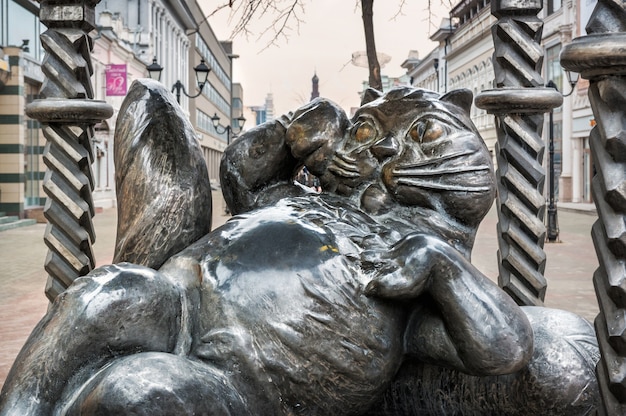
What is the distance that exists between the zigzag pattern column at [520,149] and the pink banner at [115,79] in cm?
2395

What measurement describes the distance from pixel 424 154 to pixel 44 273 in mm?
9575

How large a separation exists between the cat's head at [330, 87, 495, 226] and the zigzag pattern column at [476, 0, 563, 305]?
2.10 m

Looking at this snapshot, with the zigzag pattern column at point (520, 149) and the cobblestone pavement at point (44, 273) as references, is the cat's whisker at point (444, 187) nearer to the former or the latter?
the zigzag pattern column at point (520, 149)

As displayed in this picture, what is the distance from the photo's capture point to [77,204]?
397 centimetres

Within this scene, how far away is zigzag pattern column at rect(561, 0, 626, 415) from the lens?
1798mm

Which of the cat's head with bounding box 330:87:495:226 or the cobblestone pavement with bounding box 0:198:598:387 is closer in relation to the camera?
the cat's head with bounding box 330:87:495:226

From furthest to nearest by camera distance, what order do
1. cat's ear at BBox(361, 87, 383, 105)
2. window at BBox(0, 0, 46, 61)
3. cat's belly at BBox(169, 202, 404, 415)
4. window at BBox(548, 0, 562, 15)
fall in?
window at BBox(548, 0, 562, 15)
window at BBox(0, 0, 46, 61)
cat's ear at BBox(361, 87, 383, 105)
cat's belly at BBox(169, 202, 404, 415)

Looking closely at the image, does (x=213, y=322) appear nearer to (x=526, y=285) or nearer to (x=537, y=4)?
(x=526, y=285)

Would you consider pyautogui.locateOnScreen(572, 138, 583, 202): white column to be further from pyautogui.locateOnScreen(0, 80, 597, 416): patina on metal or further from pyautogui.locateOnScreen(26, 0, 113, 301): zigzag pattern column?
pyautogui.locateOnScreen(0, 80, 597, 416): patina on metal

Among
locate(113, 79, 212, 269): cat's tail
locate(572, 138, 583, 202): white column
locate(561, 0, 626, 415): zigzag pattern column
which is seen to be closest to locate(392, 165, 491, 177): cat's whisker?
locate(561, 0, 626, 415): zigzag pattern column

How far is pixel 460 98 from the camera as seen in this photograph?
2178 mm

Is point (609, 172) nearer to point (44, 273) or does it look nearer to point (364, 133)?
point (364, 133)

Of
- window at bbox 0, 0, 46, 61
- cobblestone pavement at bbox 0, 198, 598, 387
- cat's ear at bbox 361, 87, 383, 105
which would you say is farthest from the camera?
window at bbox 0, 0, 46, 61

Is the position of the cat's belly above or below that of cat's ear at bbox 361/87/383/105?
below
